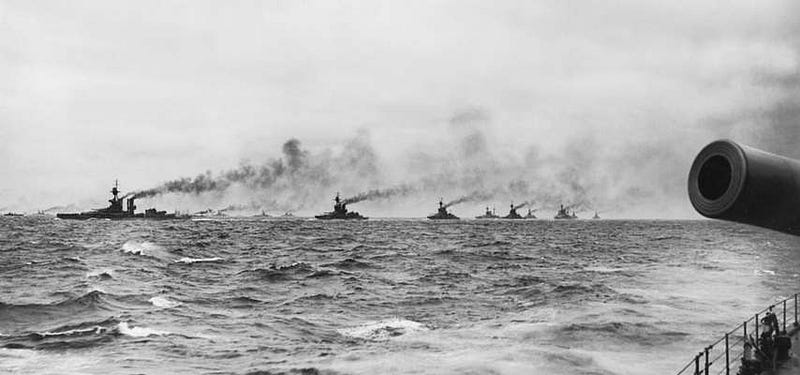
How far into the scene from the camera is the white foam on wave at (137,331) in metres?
17.6

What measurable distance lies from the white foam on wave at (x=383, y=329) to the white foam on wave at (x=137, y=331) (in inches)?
192

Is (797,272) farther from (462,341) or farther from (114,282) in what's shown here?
(114,282)

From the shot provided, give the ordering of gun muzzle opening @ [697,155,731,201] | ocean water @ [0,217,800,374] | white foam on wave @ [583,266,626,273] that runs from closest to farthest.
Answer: gun muzzle opening @ [697,155,731,201], ocean water @ [0,217,800,374], white foam on wave @ [583,266,626,273]

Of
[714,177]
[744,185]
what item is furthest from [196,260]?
[744,185]

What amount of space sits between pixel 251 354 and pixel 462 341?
16.4 ft

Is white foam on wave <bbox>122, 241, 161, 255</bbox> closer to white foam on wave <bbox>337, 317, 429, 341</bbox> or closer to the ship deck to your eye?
white foam on wave <bbox>337, 317, 429, 341</bbox>

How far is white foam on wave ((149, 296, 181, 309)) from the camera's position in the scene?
22.8 metres

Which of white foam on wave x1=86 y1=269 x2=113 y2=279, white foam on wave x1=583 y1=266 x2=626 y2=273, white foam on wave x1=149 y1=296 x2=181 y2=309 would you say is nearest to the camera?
white foam on wave x1=149 y1=296 x2=181 y2=309

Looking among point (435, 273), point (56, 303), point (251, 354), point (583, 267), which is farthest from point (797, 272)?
point (56, 303)

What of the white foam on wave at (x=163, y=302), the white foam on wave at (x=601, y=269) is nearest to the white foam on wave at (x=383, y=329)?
the white foam on wave at (x=163, y=302)

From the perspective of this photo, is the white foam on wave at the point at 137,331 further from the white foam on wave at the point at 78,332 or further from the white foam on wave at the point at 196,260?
the white foam on wave at the point at 196,260

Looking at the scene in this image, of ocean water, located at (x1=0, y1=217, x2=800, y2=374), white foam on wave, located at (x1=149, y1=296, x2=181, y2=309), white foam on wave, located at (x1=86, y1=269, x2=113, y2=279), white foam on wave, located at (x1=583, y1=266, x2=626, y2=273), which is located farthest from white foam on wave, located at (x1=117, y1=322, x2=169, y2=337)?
white foam on wave, located at (x1=583, y1=266, x2=626, y2=273)

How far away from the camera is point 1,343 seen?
1670 centimetres

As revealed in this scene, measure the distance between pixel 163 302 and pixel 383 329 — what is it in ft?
31.7
